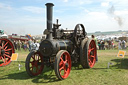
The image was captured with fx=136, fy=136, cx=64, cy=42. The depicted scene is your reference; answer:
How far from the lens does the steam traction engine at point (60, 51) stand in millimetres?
4793

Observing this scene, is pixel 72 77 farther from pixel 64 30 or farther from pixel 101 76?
pixel 64 30

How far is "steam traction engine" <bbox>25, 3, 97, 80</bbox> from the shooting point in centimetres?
479

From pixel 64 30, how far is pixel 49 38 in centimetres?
160

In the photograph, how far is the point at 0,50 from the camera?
696cm

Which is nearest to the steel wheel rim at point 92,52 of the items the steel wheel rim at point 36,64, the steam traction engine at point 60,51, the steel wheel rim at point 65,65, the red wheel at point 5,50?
the steam traction engine at point 60,51

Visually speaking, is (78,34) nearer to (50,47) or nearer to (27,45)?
(50,47)

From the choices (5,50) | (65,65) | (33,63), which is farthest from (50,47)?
(5,50)

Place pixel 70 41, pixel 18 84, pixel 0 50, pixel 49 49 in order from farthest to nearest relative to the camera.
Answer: pixel 0 50 < pixel 70 41 < pixel 49 49 < pixel 18 84

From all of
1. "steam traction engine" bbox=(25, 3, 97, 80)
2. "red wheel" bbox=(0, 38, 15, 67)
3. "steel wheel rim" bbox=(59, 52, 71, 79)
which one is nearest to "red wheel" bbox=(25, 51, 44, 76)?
"steam traction engine" bbox=(25, 3, 97, 80)

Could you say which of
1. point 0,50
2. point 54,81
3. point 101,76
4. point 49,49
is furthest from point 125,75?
point 0,50

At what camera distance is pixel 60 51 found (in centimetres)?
461

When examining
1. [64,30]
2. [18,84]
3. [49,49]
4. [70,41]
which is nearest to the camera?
[18,84]

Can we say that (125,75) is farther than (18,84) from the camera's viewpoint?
Yes

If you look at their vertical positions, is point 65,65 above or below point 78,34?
below
